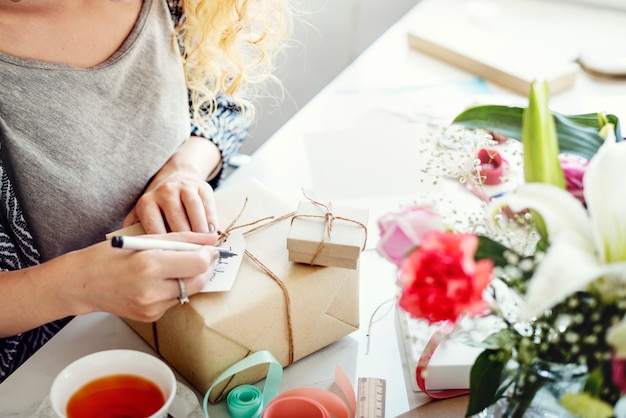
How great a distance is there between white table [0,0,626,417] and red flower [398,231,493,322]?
32 cm

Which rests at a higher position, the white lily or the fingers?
the white lily

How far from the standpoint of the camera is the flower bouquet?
1.38ft

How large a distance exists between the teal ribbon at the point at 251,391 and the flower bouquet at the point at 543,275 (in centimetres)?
24

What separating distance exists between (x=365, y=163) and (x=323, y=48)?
0.89 meters

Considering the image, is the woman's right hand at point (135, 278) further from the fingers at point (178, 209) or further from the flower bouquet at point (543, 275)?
the flower bouquet at point (543, 275)

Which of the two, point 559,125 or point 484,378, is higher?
point 559,125

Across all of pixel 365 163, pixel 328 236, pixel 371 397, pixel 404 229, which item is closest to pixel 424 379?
pixel 371 397

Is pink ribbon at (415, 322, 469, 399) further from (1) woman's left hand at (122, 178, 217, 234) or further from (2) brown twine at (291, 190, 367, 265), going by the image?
(1) woman's left hand at (122, 178, 217, 234)

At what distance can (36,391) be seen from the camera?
2.44 feet

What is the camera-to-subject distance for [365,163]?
3.64 feet

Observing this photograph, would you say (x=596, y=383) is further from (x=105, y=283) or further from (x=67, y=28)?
(x=67, y=28)

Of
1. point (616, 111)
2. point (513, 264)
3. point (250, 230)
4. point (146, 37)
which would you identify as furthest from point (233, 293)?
point (616, 111)

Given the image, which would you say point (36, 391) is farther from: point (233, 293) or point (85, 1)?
point (85, 1)

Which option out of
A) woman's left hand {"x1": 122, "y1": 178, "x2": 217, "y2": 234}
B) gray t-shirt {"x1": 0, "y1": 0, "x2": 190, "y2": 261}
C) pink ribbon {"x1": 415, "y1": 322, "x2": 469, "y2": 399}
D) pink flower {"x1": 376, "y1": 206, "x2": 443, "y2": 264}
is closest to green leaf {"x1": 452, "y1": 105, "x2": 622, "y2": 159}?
pink flower {"x1": 376, "y1": 206, "x2": 443, "y2": 264}
